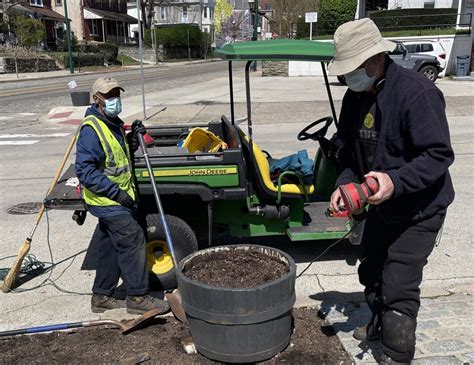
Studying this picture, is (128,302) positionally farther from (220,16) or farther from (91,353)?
(220,16)

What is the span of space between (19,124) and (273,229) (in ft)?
39.6

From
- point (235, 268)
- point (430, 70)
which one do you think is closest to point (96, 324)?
Answer: point (235, 268)

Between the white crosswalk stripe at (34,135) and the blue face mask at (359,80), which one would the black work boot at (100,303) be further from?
the white crosswalk stripe at (34,135)

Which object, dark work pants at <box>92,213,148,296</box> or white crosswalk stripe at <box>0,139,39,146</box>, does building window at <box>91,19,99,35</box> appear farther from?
dark work pants at <box>92,213,148,296</box>

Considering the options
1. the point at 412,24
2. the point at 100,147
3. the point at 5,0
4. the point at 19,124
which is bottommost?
the point at 19,124

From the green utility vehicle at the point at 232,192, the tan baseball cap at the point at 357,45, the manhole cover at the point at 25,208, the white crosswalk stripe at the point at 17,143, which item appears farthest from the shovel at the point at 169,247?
the white crosswalk stripe at the point at 17,143

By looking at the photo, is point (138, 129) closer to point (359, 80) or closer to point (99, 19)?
point (359, 80)

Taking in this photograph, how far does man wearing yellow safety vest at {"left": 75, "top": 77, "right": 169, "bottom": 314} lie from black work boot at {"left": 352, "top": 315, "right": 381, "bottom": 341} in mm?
1442

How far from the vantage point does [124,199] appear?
3715mm

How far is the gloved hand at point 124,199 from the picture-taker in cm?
370

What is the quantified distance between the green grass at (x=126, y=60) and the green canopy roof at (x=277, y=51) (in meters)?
47.2

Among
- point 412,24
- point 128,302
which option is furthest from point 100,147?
point 412,24

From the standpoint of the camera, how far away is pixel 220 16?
9050 centimetres

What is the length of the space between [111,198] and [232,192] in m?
1.05
